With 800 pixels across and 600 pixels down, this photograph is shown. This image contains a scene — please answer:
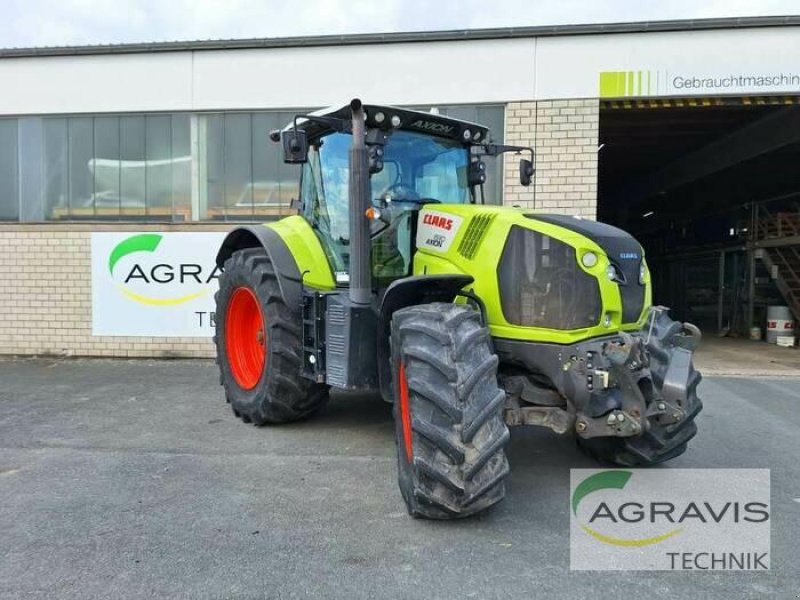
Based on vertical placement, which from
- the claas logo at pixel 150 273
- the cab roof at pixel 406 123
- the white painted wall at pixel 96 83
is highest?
the white painted wall at pixel 96 83

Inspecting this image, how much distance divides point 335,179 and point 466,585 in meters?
3.15

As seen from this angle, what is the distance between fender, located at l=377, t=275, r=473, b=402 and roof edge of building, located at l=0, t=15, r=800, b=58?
18.9 ft

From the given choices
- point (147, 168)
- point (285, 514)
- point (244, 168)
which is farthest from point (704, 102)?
point (285, 514)

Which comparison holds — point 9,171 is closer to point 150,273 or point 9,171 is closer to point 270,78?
point 150,273

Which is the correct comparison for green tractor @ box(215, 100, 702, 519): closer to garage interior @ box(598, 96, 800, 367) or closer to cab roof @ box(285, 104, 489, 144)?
cab roof @ box(285, 104, 489, 144)

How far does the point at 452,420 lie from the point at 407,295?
1.08 meters

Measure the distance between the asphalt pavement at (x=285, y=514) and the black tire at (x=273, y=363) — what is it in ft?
0.59

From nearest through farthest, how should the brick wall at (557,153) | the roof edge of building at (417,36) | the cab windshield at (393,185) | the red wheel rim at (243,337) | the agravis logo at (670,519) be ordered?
the agravis logo at (670,519)
the cab windshield at (393,185)
the red wheel rim at (243,337)
the roof edge of building at (417,36)
the brick wall at (557,153)

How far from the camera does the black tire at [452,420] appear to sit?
10.6 feet

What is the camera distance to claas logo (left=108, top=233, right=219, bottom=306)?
922cm

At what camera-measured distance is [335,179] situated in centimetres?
493

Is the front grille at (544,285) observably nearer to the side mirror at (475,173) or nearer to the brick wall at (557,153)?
the side mirror at (475,173)

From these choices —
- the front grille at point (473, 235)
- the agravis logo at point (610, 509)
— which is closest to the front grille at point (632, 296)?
the front grille at point (473, 235)

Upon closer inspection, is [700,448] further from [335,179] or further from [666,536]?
[335,179]
